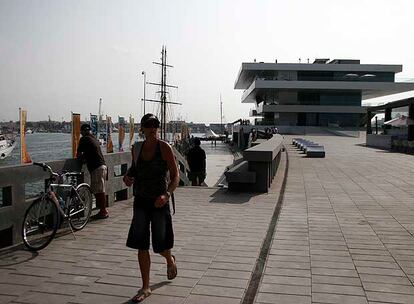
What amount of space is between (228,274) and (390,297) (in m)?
1.69

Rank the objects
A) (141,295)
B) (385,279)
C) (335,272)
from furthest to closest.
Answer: (335,272) → (385,279) → (141,295)

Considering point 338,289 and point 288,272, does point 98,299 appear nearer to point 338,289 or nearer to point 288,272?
point 288,272

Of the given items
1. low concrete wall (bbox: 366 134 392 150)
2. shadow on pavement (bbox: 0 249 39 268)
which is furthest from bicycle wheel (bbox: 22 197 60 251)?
low concrete wall (bbox: 366 134 392 150)

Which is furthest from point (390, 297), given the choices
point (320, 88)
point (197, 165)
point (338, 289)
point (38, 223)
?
point (320, 88)

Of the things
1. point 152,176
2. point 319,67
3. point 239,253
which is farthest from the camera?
point 319,67

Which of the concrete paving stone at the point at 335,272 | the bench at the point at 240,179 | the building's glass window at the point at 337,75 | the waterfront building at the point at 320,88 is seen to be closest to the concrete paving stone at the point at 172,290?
the concrete paving stone at the point at 335,272

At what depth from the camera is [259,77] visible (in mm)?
79812

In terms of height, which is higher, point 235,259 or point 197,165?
point 197,165

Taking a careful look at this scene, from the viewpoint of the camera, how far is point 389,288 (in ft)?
14.8

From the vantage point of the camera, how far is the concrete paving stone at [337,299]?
4151mm

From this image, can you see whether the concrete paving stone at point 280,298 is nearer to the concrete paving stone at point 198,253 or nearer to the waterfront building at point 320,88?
the concrete paving stone at point 198,253

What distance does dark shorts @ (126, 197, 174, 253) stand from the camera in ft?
13.9

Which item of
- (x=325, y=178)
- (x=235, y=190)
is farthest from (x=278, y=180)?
(x=235, y=190)

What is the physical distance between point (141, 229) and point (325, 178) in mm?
11066
